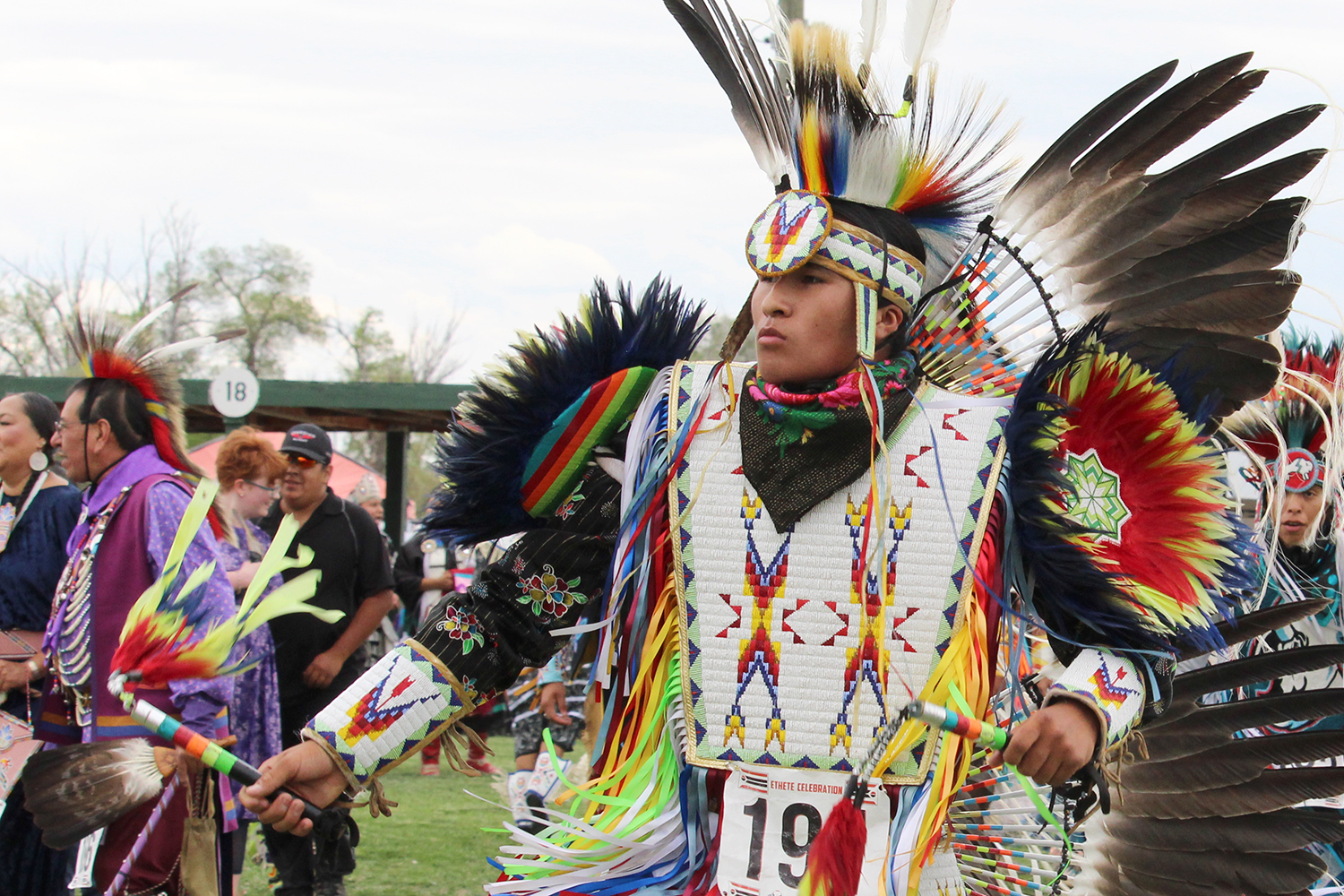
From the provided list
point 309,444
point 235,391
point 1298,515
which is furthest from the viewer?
point 235,391

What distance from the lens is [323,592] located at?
A: 5820mm

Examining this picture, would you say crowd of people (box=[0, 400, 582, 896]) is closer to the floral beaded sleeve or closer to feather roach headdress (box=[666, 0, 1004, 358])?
the floral beaded sleeve

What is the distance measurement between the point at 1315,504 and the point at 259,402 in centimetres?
892

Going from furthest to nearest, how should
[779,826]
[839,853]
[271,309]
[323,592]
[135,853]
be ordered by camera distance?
1. [271,309]
2. [323,592]
3. [135,853]
4. [779,826]
5. [839,853]

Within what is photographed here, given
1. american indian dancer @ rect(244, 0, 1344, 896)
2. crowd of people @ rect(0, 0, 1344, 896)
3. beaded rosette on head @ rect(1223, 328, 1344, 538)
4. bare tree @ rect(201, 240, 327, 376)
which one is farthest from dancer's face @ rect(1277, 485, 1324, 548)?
bare tree @ rect(201, 240, 327, 376)

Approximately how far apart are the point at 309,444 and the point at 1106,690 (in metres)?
4.53

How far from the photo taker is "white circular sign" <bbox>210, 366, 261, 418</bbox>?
8320mm

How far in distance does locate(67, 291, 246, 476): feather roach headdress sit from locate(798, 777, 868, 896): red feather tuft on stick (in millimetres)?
3061

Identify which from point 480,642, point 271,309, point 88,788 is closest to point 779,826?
point 480,642

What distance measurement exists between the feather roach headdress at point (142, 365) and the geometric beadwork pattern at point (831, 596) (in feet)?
8.66

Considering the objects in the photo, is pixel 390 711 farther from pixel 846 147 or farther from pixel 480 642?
pixel 846 147

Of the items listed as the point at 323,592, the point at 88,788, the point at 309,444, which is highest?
the point at 309,444

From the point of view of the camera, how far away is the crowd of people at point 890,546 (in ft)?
7.07

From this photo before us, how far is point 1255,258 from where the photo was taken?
7.88ft
